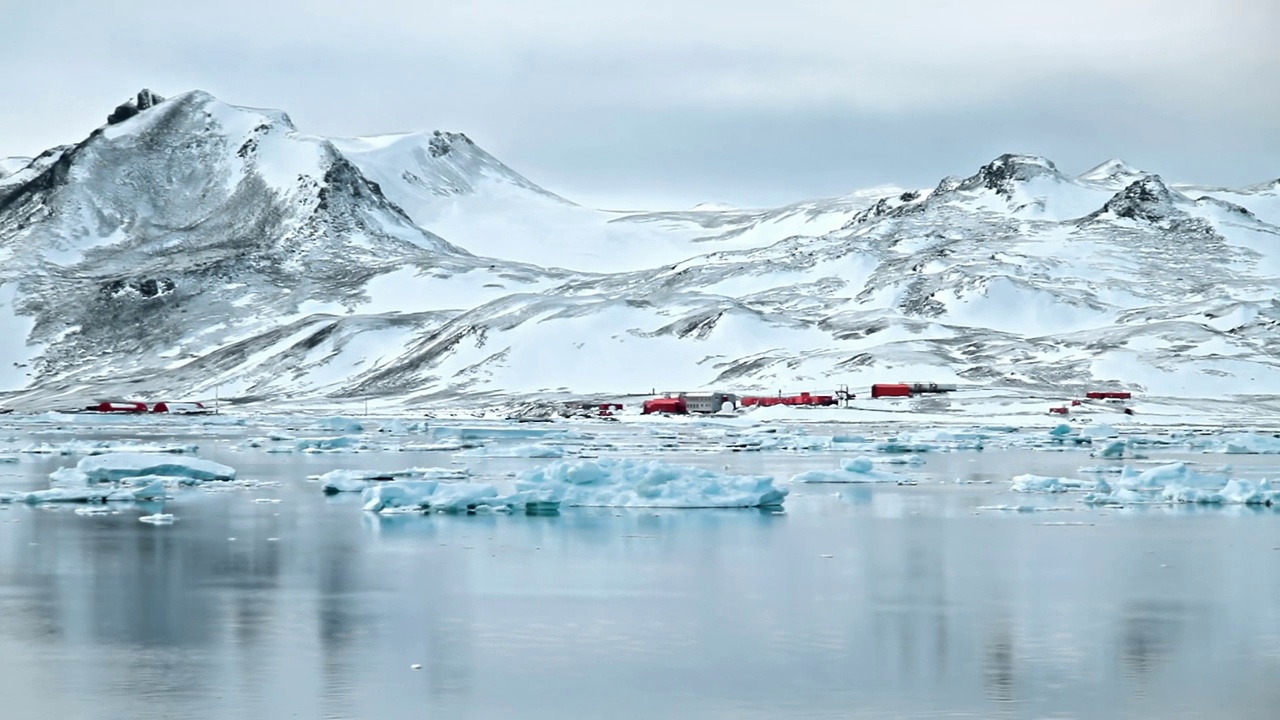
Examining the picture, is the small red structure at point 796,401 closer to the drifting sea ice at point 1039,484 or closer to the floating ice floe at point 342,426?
the floating ice floe at point 342,426

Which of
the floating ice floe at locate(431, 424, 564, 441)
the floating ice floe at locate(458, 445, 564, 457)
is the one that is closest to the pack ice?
the floating ice floe at locate(458, 445, 564, 457)

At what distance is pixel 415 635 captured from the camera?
27500mm

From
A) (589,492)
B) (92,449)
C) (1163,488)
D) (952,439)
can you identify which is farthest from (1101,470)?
(92,449)

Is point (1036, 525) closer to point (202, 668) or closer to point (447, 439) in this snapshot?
point (202, 668)

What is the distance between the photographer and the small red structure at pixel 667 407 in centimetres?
14312

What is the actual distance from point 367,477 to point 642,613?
3076 cm

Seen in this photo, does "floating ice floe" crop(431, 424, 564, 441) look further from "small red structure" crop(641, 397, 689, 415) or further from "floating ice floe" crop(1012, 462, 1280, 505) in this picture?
"floating ice floe" crop(1012, 462, 1280, 505)

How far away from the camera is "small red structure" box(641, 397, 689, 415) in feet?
470

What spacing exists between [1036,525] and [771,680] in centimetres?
2361

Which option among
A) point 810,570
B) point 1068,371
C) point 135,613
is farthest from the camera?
point 1068,371

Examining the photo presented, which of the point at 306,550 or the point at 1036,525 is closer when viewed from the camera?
the point at 306,550

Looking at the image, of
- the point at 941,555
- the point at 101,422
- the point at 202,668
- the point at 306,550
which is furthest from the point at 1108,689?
A: the point at 101,422

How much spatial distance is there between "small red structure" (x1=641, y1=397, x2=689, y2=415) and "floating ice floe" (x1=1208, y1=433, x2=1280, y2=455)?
6130 cm

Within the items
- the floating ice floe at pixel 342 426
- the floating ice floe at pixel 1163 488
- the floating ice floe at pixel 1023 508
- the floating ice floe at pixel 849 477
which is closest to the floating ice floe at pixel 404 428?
the floating ice floe at pixel 342 426
